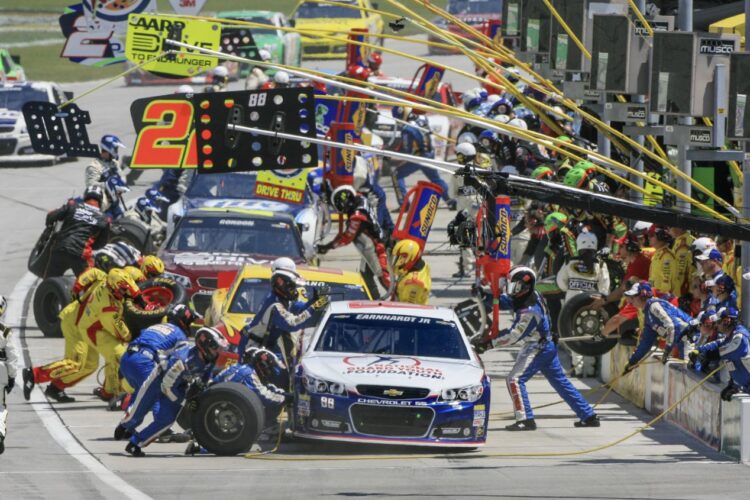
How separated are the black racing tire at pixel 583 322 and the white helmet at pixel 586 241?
0.60 m

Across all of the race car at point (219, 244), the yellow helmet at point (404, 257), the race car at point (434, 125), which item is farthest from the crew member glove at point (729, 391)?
the race car at point (434, 125)

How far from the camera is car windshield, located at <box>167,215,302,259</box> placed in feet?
73.4

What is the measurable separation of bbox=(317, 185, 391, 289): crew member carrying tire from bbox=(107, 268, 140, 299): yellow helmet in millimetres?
5486

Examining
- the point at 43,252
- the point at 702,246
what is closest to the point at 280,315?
the point at 702,246

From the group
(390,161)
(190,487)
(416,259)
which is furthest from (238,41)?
(190,487)

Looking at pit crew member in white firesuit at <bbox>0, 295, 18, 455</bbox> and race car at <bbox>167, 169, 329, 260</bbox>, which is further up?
race car at <bbox>167, 169, 329, 260</bbox>

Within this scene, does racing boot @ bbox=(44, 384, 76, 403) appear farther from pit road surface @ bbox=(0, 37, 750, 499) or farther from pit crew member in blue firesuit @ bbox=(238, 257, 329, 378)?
pit crew member in blue firesuit @ bbox=(238, 257, 329, 378)

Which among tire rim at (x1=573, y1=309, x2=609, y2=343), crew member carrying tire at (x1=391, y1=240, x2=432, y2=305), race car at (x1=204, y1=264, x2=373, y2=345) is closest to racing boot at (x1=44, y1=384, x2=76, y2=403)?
race car at (x1=204, y1=264, x2=373, y2=345)

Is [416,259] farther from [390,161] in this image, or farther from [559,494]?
[390,161]

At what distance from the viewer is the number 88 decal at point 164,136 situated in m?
16.5

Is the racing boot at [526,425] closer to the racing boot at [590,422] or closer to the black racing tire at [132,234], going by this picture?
the racing boot at [590,422]

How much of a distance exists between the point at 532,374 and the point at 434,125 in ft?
58.6

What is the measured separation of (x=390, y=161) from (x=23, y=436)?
63.6 feet

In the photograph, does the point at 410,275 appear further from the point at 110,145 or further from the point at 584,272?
the point at 110,145
